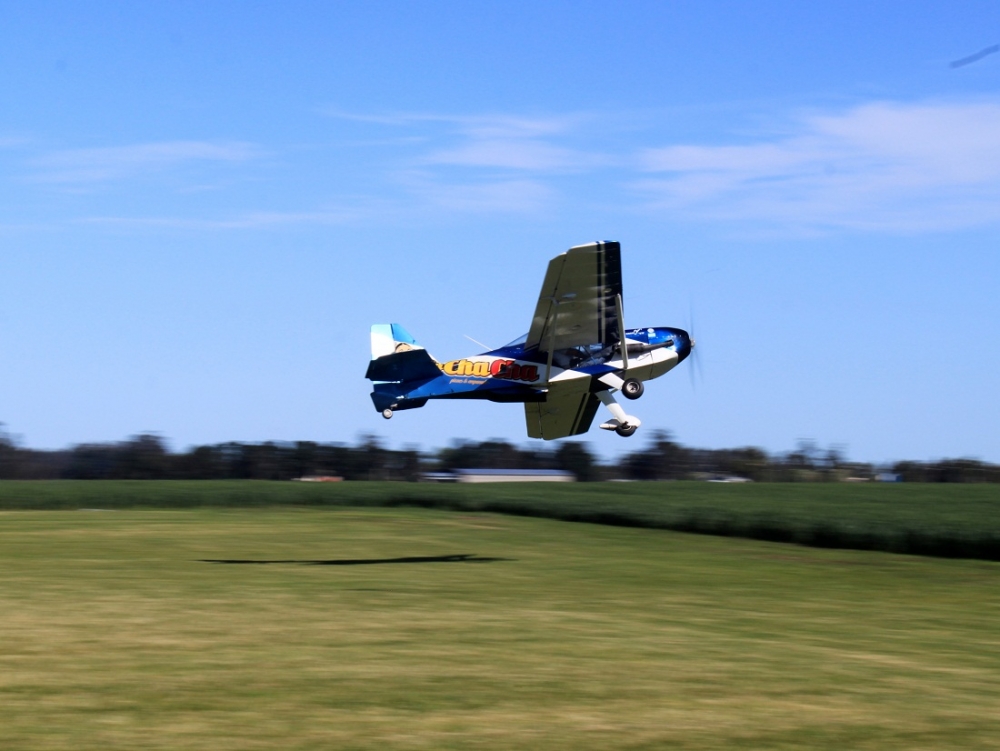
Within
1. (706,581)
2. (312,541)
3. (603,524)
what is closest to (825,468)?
(603,524)

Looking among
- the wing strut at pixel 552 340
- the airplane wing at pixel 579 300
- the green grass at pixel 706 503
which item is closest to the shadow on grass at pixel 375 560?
the wing strut at pixel 552 340

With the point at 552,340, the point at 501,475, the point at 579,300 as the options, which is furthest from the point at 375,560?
the point at 501,475

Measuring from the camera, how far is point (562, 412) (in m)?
29.0

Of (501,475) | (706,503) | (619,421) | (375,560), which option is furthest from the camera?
(501,475)

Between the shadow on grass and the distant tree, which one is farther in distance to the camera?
the distant tree

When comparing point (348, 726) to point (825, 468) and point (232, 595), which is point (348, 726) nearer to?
point (232, 595)

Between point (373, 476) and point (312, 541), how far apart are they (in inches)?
3549

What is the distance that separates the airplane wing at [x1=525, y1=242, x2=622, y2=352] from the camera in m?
27.0

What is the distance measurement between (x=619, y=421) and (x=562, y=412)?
84.0 inches

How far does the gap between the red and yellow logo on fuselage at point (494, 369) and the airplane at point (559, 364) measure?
23mm

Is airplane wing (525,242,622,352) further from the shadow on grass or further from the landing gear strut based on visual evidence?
the shadow on grass

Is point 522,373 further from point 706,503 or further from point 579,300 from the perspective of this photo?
point 706,503

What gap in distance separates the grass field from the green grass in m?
8.08

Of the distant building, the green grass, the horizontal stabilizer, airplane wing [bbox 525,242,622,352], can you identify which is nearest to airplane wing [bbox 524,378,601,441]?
airplane wing [bbox 525,242,622,352]
